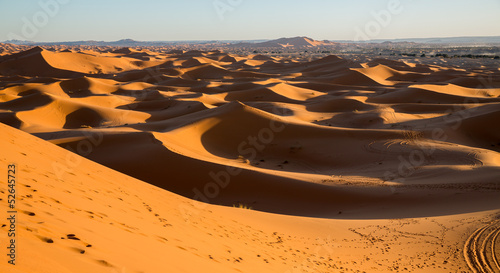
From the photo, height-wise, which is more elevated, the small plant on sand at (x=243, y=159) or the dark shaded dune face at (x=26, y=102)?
the dark shaded dune face at (x=26, y=102)

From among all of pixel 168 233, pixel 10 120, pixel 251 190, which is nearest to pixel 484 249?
pixel 168 233

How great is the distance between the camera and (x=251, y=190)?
1055cm

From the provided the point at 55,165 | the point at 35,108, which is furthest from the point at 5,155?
the point at 35,108

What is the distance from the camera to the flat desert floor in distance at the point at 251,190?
425cm

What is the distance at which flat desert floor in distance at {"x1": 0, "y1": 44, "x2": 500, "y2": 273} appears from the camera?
4.25 m

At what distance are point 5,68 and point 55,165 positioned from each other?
4793 centimetres

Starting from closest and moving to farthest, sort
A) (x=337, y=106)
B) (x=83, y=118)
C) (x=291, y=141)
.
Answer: (x=291, y=141), (x=83, y=118), (x=337, y=106)

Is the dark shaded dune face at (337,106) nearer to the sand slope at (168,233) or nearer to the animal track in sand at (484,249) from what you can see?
the sand slope at (168,233)

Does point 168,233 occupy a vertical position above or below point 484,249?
above

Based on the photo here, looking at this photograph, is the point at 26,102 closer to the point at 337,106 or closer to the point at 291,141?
the point at 291,141

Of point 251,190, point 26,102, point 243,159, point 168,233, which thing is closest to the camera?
point 168,233

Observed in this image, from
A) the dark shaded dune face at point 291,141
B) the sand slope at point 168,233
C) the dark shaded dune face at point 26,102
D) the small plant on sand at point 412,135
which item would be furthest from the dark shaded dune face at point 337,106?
the sand slope at point 168,233

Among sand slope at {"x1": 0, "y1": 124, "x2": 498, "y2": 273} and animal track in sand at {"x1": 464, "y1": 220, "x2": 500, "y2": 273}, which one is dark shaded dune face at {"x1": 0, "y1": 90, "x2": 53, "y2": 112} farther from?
animal track in sand at {"x1": 464, "y1": 220, "x2": 500, "y2": 273}

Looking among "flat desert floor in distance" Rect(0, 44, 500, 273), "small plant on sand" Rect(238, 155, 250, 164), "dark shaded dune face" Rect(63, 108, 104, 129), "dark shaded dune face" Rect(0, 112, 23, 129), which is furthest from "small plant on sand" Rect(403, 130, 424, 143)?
"dark shaded dune face" Rect(0, 112, 23, 129)
